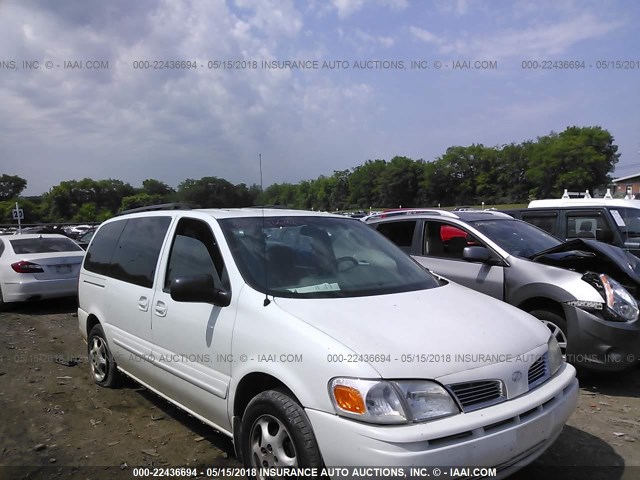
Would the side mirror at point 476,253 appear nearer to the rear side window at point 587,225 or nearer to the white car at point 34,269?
the rear side window at point 587,225

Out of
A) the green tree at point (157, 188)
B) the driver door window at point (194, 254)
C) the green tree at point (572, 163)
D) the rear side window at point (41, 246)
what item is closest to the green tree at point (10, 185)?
the rear side window at point (41, 246)

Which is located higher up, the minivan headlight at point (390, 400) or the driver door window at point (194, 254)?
the driver door window at point (194, 254)

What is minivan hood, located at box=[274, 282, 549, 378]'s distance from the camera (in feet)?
8.04

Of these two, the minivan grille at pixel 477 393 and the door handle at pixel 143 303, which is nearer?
the minivan grille at pixel 477 393

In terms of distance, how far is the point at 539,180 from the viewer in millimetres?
55688

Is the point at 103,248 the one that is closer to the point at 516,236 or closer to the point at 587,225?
the point at 516,236

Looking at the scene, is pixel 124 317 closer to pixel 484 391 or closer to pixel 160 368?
pixel 160 368

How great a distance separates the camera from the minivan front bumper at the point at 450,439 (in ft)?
7.18

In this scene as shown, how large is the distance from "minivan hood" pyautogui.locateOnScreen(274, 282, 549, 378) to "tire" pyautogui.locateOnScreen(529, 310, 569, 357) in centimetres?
171

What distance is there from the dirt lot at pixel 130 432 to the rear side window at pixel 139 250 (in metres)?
1.15

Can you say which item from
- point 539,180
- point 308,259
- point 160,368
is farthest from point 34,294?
point 539,180

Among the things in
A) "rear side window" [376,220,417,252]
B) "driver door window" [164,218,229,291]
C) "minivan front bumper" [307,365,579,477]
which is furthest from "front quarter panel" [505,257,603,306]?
"driver door window" [164,218,229,291]

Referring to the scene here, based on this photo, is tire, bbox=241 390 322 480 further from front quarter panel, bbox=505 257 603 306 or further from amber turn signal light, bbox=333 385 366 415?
front quarter panel, bbox=505 257 603 306

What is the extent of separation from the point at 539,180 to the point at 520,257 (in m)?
55.6
